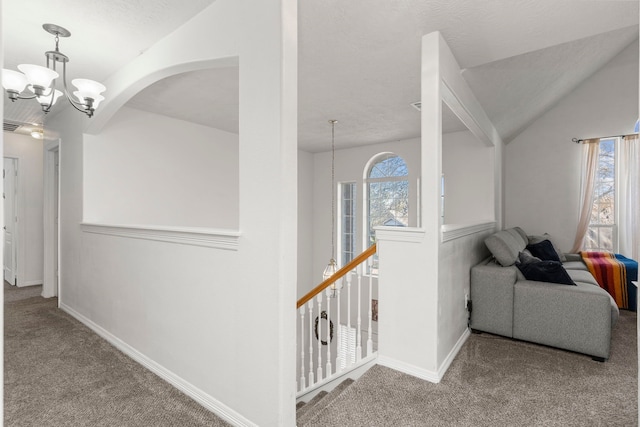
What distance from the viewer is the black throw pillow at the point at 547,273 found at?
2902 millimetres

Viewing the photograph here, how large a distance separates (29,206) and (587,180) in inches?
332

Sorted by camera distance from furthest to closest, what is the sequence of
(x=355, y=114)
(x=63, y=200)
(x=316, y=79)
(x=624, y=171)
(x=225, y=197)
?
(x=225, y=197) < (x=624, y=171) < (x=355, y=114) < (x=63, y=200) < (x=316, y=79)

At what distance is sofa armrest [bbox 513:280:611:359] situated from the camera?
2604mm

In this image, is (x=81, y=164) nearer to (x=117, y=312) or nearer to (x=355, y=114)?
(x=117, y=312)

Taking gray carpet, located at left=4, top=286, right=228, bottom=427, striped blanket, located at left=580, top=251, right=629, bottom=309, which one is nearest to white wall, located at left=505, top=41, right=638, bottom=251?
striped blanket, located at left=580, top=251, right=629, bottom=309

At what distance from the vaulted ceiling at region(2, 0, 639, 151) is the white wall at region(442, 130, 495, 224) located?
77 cm

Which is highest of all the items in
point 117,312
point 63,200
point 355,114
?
point 355,114

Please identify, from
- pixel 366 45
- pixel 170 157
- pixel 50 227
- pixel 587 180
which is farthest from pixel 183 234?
pixel 587 180

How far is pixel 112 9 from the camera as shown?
2107 millimetres

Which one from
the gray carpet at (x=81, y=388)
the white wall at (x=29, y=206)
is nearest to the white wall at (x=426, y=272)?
the gray carpet at (x=81, y=388)

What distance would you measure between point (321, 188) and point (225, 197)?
2187mm

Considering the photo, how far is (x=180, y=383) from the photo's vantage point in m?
2.23

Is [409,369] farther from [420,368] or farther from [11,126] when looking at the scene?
[11,126]

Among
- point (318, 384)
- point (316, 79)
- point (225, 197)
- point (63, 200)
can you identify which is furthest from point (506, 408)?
point (63, 200)
